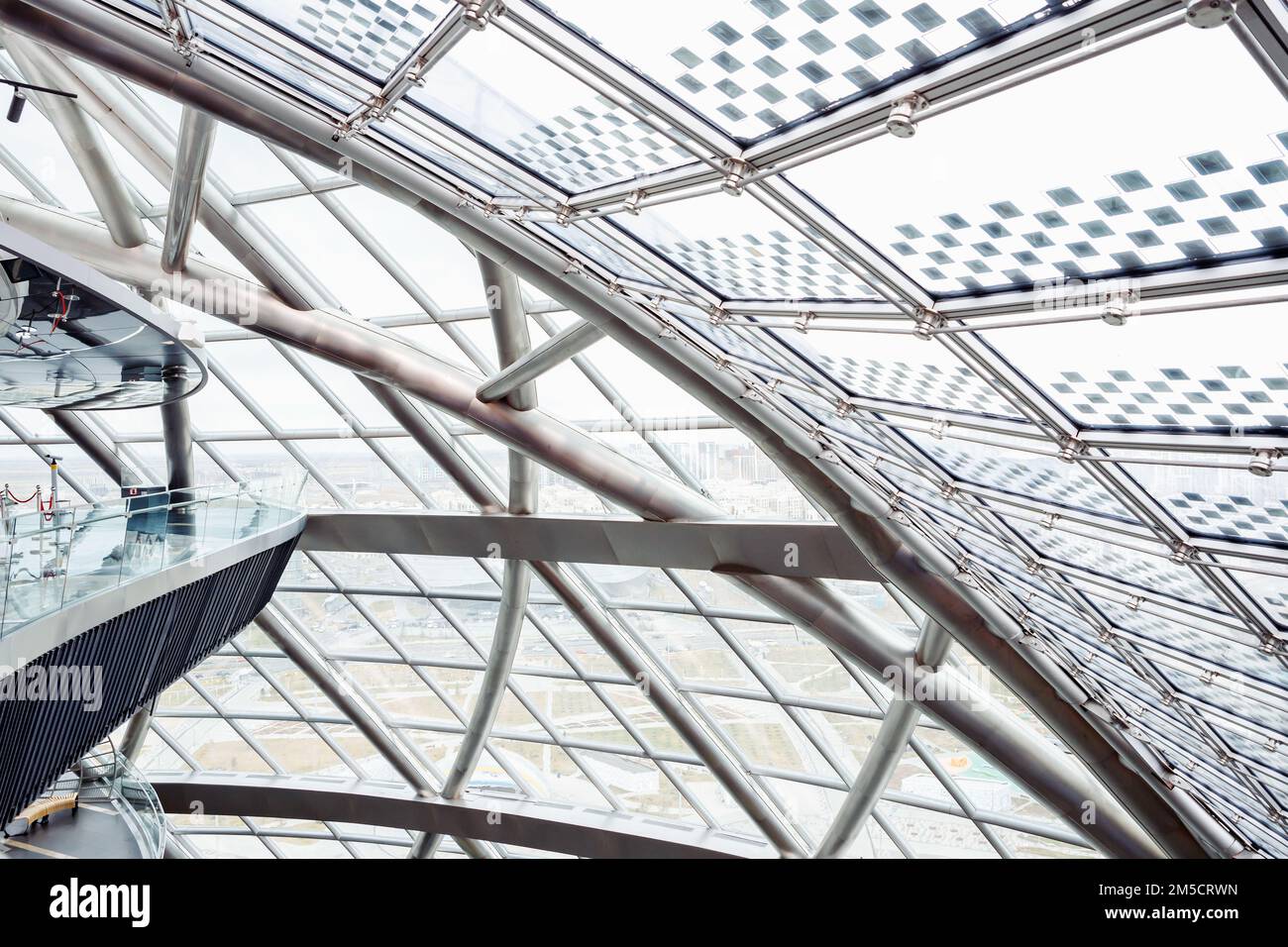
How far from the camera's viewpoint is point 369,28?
9.57 m

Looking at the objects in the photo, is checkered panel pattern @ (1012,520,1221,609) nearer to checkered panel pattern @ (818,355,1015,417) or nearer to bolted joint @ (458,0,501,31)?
checkered panel pattern @ (818,355,1015,417)

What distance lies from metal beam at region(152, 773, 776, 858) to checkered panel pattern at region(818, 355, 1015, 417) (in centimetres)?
2378

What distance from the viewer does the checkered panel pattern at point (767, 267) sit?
9289mm

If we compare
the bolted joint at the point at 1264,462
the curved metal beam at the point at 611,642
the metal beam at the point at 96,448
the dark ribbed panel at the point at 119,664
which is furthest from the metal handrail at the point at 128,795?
the bolted joint at the point at 1264,462

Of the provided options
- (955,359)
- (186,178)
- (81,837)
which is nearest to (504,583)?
(81,837)

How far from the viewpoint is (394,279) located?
22.4 metres

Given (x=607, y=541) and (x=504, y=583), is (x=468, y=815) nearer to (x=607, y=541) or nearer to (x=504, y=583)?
(x=504, y=583)

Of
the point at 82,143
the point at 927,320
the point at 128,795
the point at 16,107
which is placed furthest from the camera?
the point at 128,795

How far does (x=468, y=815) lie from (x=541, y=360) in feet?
78.1

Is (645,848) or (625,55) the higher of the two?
(625,55)
